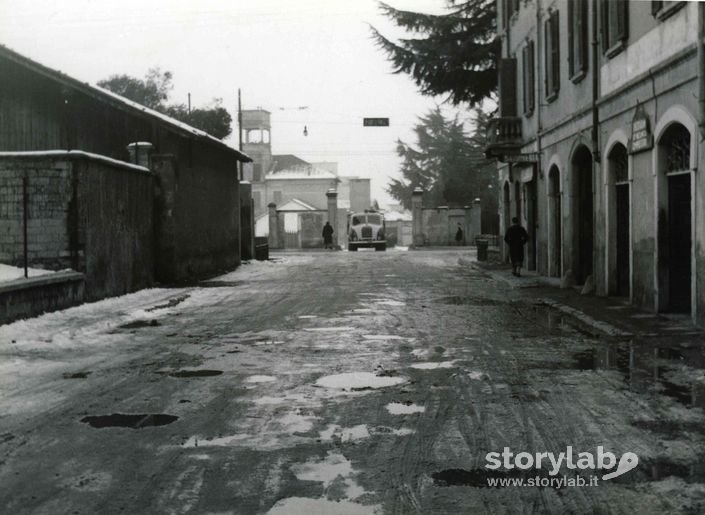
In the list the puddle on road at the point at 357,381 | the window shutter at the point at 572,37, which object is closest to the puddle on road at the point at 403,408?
the puddle on road at the point at 357,381

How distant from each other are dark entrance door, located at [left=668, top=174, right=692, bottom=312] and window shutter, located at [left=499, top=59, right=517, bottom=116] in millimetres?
13913

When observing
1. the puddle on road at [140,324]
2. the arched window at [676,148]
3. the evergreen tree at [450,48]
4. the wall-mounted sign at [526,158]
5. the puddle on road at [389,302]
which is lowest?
the puddle on road at [140,324]

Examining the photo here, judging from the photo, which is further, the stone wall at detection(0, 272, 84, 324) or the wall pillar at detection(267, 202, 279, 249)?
the wall pillar at detection(267, 202, 279, 249)

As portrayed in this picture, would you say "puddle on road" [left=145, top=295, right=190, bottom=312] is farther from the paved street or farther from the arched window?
the arched window

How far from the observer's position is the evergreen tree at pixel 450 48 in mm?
30375

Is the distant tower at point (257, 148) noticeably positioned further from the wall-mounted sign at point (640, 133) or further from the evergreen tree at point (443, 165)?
the wall-mounted sign at point (640, 133)

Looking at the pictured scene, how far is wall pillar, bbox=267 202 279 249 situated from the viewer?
5097cm

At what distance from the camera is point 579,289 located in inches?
680

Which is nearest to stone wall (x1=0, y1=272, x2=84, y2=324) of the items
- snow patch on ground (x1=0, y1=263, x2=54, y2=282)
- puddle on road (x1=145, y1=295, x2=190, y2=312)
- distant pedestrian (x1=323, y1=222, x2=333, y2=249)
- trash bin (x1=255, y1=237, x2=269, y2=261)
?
snow patch on ground (x1=0, y1=263, x2=54, y2=282)

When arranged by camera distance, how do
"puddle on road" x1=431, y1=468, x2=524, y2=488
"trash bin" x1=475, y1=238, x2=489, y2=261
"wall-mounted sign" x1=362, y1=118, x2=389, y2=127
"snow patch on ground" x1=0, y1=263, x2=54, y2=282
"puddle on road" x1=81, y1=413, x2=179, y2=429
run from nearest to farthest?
"puddle on road" x1=431, y1=468, x2=524, y2=488 → "puddle on road" x1=81, y1=413, x2=179, y2=429 → "snow patch on ground" x1=0, y1=263, x2=54, y2=282 → "wall-mounted sign" x1=362, y1=118, x2=389, y2=127 → "trash bin" x1=475, y1=238, x2=489, y2=261

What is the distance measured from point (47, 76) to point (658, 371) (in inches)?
617

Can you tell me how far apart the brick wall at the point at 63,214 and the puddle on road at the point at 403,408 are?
955 cm

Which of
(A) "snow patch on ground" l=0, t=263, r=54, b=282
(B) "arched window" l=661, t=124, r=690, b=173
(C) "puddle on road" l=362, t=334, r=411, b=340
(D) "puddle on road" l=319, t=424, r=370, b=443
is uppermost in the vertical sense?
(B) "arched window" l=661, t=124, r=690, b=173

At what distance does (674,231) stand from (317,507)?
9.77 m
